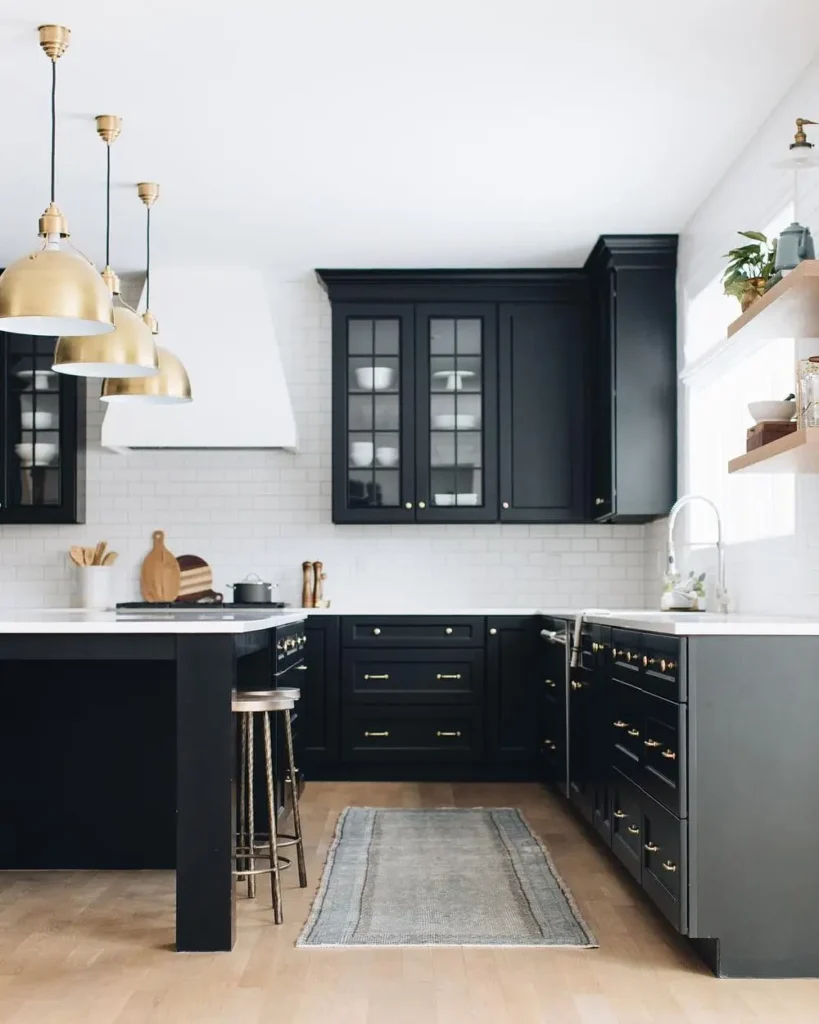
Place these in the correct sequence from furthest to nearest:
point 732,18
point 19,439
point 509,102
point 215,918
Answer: point 19,439
point 509,102
point 732,18
point 215,918

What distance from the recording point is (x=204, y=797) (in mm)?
3477

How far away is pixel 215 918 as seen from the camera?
344cm

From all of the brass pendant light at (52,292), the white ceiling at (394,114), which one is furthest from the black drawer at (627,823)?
the white ceiling at (394,114)

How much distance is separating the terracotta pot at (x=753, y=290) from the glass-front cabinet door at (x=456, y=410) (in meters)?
2.80

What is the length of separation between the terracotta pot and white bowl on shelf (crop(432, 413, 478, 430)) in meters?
2.83

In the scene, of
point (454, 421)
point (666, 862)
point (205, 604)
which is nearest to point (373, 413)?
point (454, 421)

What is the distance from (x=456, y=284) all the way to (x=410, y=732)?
241 centimetres

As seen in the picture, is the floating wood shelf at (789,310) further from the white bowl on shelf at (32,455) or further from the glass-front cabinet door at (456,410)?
the white bowl on shelf at (32,455)

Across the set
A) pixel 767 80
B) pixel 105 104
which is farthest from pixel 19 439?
pixel 767 80

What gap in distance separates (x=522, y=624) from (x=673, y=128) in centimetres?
A: 268

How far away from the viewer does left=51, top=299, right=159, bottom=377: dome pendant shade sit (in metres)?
4.04

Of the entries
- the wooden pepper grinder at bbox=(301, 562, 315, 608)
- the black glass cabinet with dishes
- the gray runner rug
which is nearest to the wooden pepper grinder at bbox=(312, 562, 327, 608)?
the wooden pepper grinder at bbox=(301, 562, 315, 608)

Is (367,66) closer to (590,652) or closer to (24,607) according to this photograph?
(590,652)

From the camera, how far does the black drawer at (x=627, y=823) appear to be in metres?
3.83
